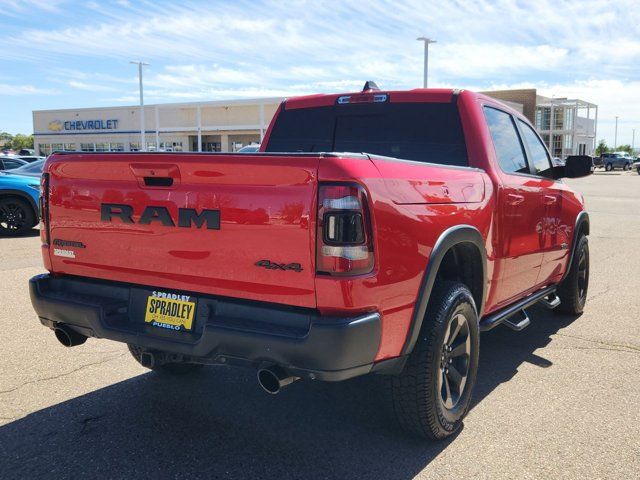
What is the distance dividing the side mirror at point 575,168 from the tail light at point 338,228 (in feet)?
11.4

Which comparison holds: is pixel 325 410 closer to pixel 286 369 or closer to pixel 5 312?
pixel 286 369

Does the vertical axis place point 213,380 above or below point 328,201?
below

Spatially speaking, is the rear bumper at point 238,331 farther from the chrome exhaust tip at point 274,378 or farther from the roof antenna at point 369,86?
the roof antenna at point 369,86

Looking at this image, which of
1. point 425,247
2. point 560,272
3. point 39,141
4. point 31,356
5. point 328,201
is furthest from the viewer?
point 39,141

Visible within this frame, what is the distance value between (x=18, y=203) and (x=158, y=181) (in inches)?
397

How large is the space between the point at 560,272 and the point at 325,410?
2.86 metres

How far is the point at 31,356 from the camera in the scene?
466 centimetres

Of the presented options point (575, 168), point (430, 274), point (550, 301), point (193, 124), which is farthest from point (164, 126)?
point (430, 274)

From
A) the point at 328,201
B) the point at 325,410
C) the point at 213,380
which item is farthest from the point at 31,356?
the point at 328,201

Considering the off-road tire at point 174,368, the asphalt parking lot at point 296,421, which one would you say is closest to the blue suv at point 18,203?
the asphalt parking lot at point 296,421

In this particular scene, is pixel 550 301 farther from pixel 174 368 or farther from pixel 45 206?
pixel 45 206

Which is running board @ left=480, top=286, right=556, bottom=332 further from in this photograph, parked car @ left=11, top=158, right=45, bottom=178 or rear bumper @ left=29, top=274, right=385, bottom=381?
parked car @ left=11, top=158, right=45, bottom=178

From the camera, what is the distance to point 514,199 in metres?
4.18

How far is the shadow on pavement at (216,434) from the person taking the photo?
3.03m
